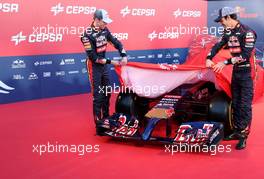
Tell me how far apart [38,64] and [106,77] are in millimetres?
2609

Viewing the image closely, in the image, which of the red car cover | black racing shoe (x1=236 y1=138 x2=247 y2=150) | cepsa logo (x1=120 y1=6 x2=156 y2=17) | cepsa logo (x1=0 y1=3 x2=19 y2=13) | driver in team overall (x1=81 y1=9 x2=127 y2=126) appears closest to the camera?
black racing shoe (x1=236 y1=138 x2=247 y2=150)

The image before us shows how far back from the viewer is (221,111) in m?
4.44

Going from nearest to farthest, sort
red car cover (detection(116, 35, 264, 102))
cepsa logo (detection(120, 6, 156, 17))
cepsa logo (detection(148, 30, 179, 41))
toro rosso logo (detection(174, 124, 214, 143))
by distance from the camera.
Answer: toro rosso logo (detection(174, 124, 214, 143)) → red car cover (detection(116, 35, 264, 102)) → cepsa logo (detection(120, 6, 156, 17)) → cepsa logo (detection(148, 30, 179, 41))

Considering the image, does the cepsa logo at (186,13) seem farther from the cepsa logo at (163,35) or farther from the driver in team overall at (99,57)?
the driver in team overall at (99,57)

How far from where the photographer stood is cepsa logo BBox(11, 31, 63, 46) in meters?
6.85

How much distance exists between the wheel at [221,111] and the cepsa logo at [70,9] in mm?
3721

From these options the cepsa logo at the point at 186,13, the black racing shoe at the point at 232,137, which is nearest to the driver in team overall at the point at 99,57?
the black racing shoe at the point at 232,137

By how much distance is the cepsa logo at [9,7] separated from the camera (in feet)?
21.6

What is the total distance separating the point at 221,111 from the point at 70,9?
392 cm

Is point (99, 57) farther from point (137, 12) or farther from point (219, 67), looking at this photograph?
point (137, 12)

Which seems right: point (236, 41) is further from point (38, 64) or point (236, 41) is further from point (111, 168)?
point (38, 64)

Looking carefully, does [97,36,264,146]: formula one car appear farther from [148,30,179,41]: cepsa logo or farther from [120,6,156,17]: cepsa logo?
[148,30,179,41]: cepsa logo

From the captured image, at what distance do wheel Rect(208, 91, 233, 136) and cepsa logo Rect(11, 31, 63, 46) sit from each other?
11.8 ft

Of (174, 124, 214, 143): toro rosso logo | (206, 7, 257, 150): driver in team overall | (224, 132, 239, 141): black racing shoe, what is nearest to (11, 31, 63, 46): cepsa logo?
(206, 7, 257, 150): driver in team overall
